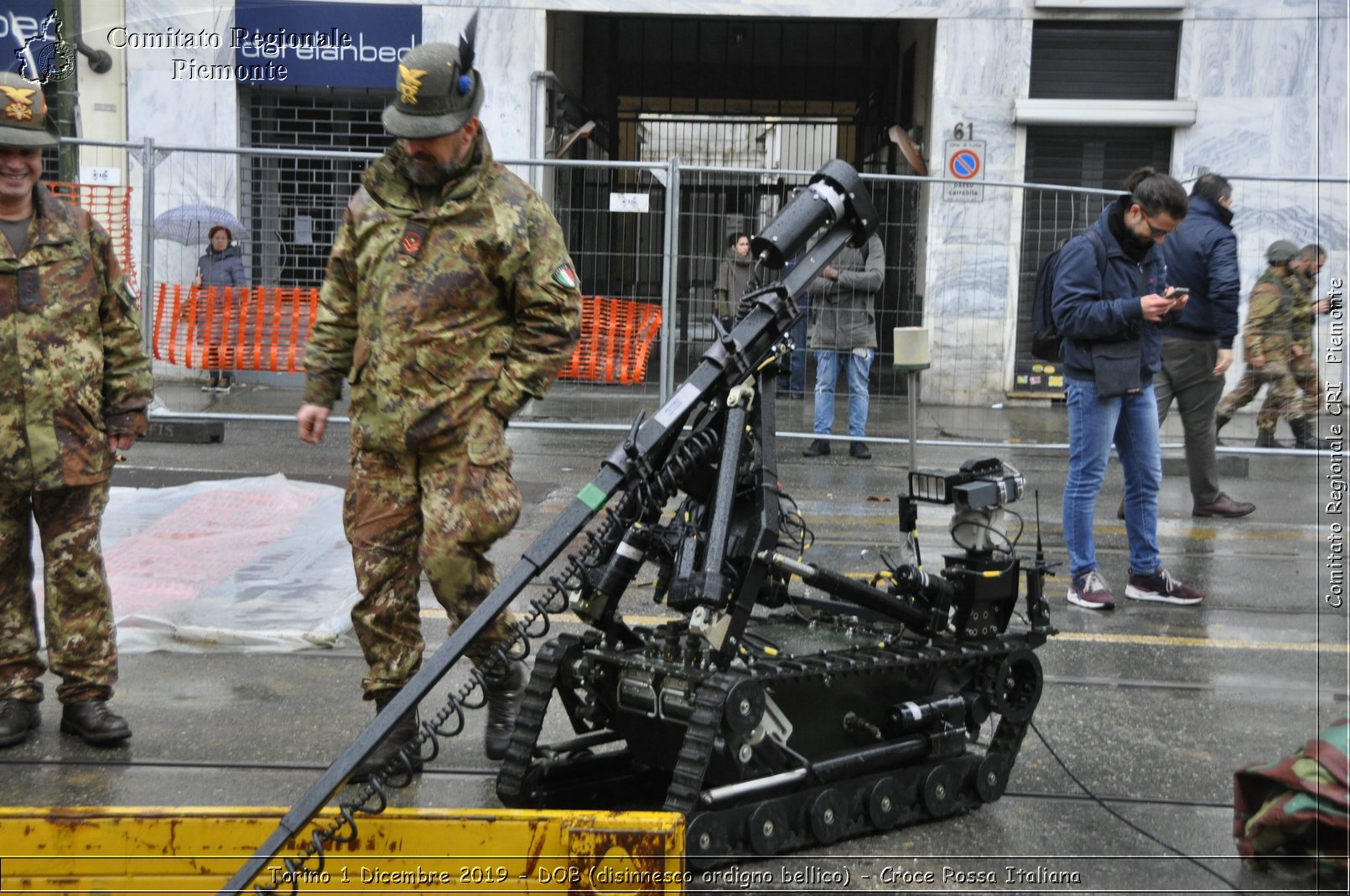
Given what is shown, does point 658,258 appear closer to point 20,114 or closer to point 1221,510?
point 1221,510

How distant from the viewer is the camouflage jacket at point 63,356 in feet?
15.4

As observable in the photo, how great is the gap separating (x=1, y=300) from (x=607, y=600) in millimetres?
2297

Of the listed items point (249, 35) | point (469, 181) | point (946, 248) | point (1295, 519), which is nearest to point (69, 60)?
point (249, 35)

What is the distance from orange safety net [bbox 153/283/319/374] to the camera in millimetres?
11570

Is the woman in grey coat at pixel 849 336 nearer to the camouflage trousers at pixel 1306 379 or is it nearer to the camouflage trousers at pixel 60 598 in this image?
the camouflage trousers at pixel 1306 379

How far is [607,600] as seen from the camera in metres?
4.09

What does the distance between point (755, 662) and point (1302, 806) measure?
1446 millimetres

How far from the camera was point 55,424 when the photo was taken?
187 inches

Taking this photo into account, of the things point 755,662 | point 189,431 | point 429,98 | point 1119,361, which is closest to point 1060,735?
point 755,662

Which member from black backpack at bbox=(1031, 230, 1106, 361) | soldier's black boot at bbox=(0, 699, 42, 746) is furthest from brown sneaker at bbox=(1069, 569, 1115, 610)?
soldier's black boot at bbox=(0, 699, 42, 746)

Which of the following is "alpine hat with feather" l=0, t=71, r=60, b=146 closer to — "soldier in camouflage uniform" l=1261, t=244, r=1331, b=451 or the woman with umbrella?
the woman with umbrella

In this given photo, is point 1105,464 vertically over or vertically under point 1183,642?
over

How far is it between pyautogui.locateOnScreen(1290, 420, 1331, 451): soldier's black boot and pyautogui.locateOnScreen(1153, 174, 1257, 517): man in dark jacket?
92.0 inches

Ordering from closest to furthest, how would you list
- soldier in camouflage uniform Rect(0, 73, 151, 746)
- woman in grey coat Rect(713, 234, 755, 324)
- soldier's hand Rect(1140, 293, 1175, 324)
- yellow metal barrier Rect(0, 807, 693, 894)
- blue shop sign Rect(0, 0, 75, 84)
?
yellow metal barrier Rect(0, 807, 693, 894), soldier in camouflage uniform Rect(0, 73, 151, 746), soldier's hand Rect(1140, 293, 1175, 324), woman in grey coat Rect(713, 234, 755, 324), blue shop sign Rect(0, 0, 75, 84)
